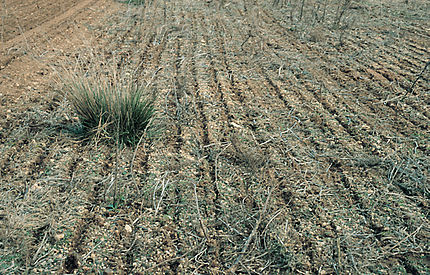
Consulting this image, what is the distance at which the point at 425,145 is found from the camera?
3527 millimetres

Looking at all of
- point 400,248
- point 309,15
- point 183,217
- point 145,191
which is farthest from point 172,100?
point 309,15

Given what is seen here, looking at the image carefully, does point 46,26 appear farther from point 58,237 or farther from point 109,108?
point 58,237

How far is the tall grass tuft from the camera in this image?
3.17 m

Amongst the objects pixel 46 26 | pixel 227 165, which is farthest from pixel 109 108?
pixel 46 26

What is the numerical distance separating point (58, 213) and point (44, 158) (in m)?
0.73

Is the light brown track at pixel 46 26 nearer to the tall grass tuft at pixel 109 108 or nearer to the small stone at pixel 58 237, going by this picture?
the tall grass tuft at pixel 109 108

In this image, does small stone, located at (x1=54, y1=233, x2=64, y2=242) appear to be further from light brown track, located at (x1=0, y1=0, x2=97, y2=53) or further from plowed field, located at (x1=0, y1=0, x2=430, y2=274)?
light brown track, located at (x1=0, y1=0, x2=97, y2=53)

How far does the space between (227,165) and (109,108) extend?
117 centimetres

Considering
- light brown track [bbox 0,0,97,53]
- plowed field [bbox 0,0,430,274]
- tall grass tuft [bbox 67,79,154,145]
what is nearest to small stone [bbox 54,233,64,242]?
plowed field [bbox 0,0,430,274]

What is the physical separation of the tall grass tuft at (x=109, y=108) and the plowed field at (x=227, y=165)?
14cm

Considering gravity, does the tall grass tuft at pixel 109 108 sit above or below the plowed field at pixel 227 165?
above

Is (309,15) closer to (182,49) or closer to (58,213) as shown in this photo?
(182,49)

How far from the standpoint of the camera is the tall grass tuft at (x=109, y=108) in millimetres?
3166

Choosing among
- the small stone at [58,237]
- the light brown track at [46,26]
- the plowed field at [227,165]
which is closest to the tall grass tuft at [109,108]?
the plowed field at [227,165]
